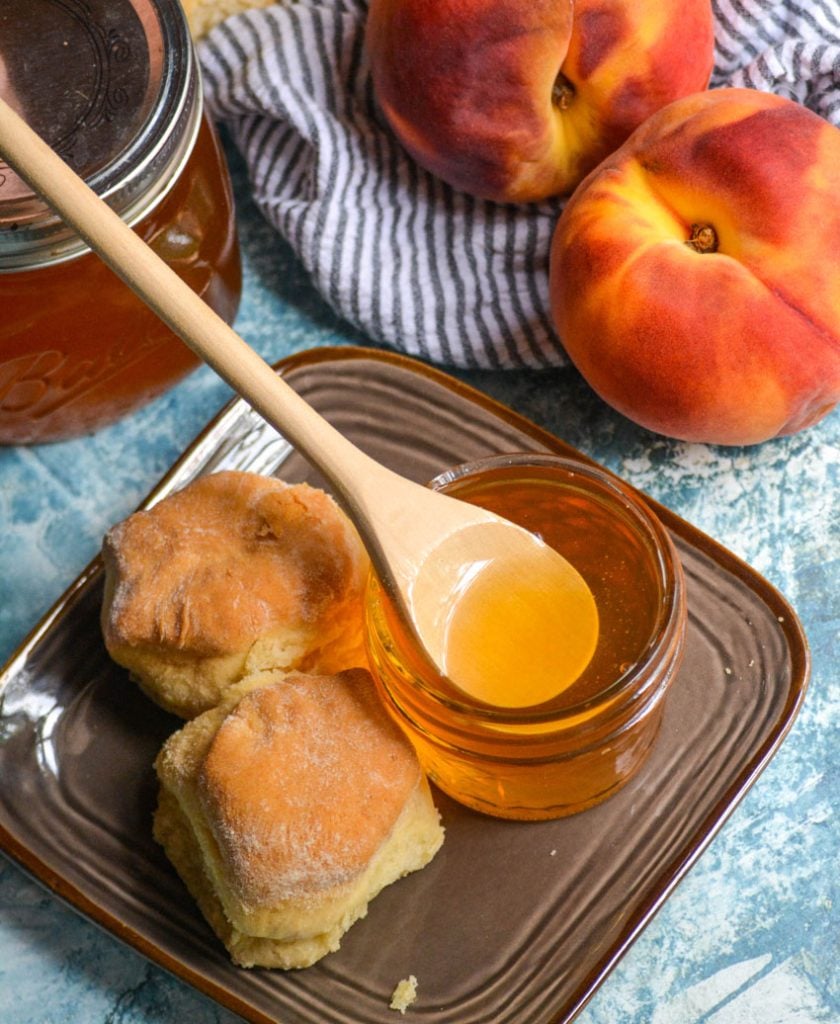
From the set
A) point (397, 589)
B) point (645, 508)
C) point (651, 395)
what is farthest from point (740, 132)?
→ point (397, 589)

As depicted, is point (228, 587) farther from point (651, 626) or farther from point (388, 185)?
point (388, 185)

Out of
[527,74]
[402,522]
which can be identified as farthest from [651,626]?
[527,74]

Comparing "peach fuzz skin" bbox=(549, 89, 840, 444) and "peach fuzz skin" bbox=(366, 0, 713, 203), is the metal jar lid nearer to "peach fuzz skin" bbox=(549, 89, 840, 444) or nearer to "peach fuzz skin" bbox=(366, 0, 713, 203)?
"peach fuzz skin" bbox=(366, 0, 713, 203)

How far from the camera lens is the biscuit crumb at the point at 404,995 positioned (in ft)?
2.97

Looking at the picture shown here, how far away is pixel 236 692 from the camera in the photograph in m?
0.94

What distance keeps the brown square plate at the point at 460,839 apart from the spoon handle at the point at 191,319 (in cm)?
21

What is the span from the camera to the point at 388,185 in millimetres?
1241

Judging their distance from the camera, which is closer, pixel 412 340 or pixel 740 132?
pixel 740 132

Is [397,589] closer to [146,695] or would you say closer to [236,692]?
[236,692]

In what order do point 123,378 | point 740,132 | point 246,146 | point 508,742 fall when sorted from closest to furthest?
1. point 508,742
2. point 740,132
3. point 123,378
4. point 246,146

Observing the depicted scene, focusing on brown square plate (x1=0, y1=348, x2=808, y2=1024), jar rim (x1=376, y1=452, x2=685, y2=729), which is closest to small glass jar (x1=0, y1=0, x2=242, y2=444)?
brown square plate (x1=0, y1=348, x2=808, y2=1024)

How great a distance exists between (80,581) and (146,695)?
11cm

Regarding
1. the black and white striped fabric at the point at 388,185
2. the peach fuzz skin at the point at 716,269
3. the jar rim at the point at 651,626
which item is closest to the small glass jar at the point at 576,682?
the jar rim at the point at 651,626

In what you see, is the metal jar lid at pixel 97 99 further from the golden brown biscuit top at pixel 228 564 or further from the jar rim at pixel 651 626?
the jar rim at pixel 651 626
